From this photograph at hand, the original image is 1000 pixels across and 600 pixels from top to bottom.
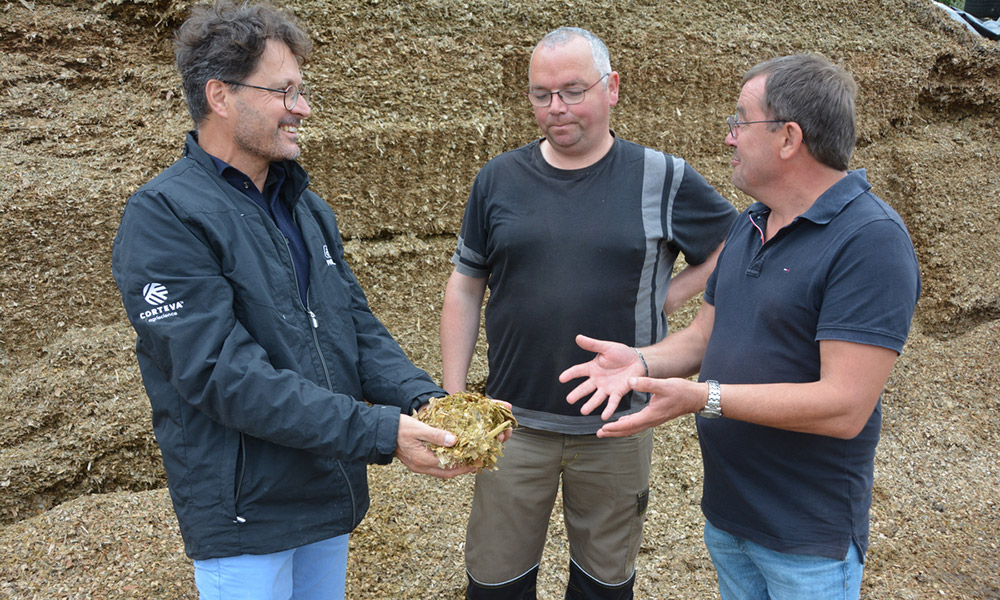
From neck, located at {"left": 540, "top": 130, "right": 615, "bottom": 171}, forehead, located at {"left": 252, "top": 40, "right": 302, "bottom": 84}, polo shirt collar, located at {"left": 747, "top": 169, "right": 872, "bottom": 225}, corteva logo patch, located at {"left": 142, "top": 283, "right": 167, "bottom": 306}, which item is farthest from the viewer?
Answer: neck, located at {"left": 540, "top": 130, "right": 615, "bottom": 171}

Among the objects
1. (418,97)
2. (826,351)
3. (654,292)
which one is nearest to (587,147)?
(654,292)

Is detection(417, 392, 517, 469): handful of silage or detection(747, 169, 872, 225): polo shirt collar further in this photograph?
detection(417, 392, 517, 469): handful of silage

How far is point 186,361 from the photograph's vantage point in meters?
1.78

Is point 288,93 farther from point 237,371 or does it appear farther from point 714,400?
point 714,400

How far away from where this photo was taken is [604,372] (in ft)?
7.06

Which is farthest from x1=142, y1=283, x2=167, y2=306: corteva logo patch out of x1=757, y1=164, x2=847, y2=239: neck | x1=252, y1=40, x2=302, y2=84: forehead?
x1=757, y1=164, x2=847, y2=239: neck

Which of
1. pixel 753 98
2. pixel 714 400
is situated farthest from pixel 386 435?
pixel 753 98

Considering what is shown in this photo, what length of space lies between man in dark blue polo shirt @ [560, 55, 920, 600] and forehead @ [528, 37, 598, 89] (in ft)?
2.06

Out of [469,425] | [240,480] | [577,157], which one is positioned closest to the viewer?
[240,480]

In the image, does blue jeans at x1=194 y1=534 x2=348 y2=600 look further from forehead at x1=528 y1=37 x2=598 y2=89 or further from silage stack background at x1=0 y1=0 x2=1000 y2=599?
forehead at x1=528 y1=37 x2=598 y2=89

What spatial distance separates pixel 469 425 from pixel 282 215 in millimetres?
834

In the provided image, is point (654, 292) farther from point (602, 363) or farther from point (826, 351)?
point (826, 351)

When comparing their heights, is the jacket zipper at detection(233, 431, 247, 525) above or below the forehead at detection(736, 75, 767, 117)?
below

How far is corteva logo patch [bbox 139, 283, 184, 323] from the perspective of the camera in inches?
69.3
